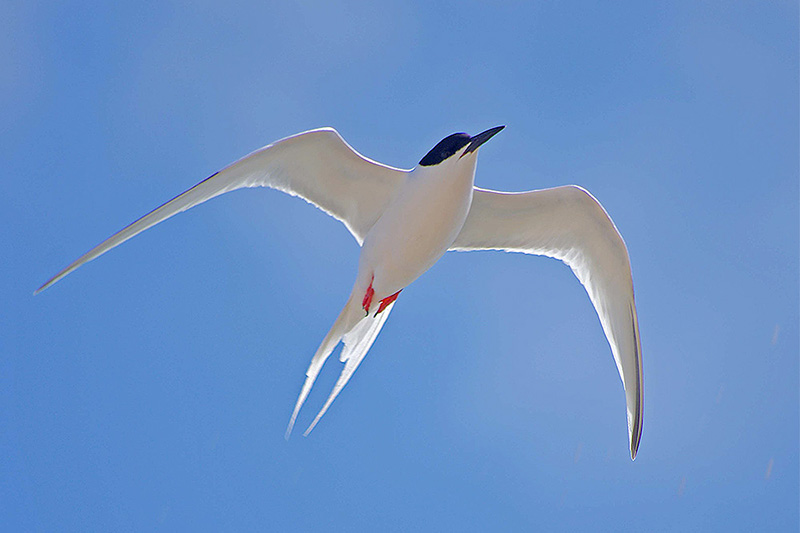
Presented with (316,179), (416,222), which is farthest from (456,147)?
(316,179)

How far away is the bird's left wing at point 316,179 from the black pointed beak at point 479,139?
84cm

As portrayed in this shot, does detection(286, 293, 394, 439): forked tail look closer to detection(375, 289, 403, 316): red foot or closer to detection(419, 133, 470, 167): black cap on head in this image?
detection(375, 289, 403, 316): red foot

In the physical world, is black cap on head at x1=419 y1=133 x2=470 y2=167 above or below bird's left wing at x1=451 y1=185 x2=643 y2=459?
above

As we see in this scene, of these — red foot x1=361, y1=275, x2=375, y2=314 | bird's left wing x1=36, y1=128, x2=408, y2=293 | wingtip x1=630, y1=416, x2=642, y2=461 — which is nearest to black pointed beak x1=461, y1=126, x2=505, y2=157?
bird's left wing x1=36, y1=128, x2=408, y2=293

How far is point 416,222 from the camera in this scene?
228 inches

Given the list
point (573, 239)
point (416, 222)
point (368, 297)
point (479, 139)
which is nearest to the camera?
point (479, 139)

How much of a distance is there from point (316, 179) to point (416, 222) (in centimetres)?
108

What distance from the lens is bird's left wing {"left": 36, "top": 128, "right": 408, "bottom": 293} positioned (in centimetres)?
559

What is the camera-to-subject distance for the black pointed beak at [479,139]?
18.3ft

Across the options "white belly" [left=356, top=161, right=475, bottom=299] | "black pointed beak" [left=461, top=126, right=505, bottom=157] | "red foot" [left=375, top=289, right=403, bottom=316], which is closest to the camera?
"black pointed beak" [left=461, top=126, right=505, bottom=157]

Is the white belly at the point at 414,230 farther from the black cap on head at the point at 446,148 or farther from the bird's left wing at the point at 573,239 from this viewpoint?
the bird's left wing at the point at 573,239

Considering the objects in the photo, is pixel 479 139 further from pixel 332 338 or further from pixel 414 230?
pixel 332 338

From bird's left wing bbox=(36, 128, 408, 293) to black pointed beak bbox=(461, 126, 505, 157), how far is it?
2.75 feet

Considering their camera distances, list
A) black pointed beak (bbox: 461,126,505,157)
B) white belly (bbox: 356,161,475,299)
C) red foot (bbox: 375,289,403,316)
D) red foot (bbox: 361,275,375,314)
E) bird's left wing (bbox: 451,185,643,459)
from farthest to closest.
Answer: bird's left wing (bbox: 451,185,643,459), red foot (bbox: 375,289,403,316), red foot (bbox: 361,275,375,314), white belly (bbox: 356,161,475,299), black pointed beak (bbox: 461,126,505,157)
